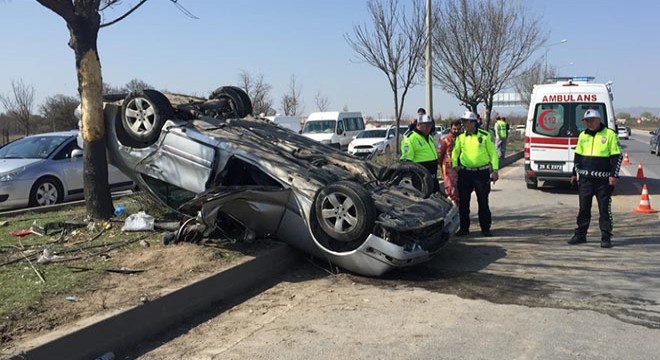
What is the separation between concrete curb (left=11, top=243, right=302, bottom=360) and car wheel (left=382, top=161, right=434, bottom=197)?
162 cm

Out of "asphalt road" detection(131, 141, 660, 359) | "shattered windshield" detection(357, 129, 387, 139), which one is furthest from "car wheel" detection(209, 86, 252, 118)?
"shattered windshield" detection(357, 129, 387, 139)

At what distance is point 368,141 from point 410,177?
53.7ft

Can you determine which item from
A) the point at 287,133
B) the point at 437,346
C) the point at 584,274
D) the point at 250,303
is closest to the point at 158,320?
the point at 250,303

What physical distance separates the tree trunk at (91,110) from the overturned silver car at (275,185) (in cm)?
18

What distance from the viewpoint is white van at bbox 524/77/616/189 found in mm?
12094

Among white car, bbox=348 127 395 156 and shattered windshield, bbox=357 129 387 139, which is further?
shattered windshield, bbox=357 129 387 139

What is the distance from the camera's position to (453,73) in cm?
2308

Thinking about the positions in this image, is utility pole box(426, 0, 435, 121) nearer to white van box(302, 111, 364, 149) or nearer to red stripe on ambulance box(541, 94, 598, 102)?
red stripe on ambulance box(541, 94, 598, 102)

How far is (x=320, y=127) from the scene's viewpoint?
988 inches

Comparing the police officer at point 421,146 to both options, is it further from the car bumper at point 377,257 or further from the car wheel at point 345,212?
the car wheel at point 345,212

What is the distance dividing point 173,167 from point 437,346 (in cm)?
371

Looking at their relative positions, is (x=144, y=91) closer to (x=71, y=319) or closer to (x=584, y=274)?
(x=71, y=319)

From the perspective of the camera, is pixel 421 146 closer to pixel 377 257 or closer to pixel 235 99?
pixel 235 99

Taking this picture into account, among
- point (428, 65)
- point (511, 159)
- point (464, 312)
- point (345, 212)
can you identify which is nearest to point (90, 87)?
point (345, 212)
